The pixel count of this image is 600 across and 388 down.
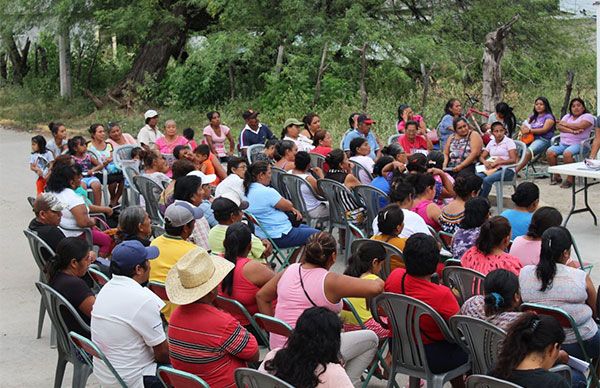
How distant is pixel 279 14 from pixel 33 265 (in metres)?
11.8

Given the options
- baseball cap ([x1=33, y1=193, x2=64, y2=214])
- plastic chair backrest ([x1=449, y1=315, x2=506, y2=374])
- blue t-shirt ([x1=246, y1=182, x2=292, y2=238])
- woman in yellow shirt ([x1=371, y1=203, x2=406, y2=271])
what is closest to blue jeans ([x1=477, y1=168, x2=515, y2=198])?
blue t-shirt ([x1=246, y1=182, x2=292, y2=238])

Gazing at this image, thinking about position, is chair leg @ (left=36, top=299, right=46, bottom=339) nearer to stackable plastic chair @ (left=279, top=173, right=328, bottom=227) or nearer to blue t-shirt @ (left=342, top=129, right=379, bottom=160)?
stackable plastic chair @ (left=279, top=173, right=328, bottom=227)

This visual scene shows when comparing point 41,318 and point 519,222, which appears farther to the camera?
point 41,318

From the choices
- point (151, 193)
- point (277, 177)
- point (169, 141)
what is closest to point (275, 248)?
point (277, 177)

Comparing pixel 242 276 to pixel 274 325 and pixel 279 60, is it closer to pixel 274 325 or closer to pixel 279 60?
pixel 274 325

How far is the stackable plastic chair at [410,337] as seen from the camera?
577 centimetres

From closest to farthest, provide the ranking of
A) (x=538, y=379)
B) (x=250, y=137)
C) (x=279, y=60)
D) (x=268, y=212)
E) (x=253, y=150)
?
1. (x=538, y=379)
2. (x=268, y=212)
3. (x=253, y=150)
4. (x=250, y=137)
5. (x=279, y=60)

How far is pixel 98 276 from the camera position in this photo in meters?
7.10

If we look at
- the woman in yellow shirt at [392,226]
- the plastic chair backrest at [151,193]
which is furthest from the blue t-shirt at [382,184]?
the woman in yellow shirt at [392,226]

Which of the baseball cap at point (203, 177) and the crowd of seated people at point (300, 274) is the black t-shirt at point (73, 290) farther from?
the baseball cap at point (203, 177)

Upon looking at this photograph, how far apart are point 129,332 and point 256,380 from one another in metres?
1.29

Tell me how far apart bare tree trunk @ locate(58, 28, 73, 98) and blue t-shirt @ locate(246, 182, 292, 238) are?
15.4 meters

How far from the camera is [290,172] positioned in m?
10.4

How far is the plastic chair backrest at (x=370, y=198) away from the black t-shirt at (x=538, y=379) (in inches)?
197
